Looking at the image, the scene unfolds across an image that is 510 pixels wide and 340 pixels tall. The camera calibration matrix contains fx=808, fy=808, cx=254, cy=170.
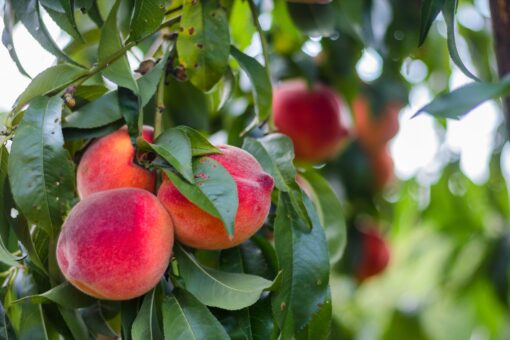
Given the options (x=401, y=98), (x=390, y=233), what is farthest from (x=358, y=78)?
(x=390, y=233)

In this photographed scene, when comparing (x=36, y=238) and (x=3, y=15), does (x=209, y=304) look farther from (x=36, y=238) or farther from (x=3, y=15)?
(x=3, y=15)

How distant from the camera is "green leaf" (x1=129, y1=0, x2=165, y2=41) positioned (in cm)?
73

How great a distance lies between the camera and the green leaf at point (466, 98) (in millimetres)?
606

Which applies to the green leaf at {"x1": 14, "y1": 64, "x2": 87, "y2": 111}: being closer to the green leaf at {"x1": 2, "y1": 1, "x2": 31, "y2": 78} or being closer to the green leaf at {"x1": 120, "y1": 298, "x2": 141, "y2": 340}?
the green leaf at {"x1": 2, "y1": 1, "x2": 31, "y2": 78}

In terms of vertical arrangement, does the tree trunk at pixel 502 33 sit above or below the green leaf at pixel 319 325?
above

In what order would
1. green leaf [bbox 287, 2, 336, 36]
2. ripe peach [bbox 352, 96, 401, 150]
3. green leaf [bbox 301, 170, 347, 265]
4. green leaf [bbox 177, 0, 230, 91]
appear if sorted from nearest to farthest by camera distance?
1. green leaf [bbox 177, 0, 230, 91]
2. green leaf [bbox 301, 170, 347, 265]
3. green leaf [bbox 287, 2, 336, 36]
4. ripe peach [bbox 352, 96, 401, 150]

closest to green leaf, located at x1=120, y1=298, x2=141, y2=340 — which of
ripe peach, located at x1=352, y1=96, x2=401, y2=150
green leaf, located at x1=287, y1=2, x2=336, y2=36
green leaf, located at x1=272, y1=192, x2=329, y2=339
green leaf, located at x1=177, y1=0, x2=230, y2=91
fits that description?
green leaf, located at x1=272, y1=192, x2=329, y2=339

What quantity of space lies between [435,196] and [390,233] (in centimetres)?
29

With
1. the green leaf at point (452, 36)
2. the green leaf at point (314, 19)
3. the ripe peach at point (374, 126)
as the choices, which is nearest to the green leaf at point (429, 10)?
the green leaf at point (452, 36)

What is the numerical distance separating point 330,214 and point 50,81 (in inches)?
Answer: 14.2

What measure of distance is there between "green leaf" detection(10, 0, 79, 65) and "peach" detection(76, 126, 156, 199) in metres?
0.10

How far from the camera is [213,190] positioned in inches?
26.2

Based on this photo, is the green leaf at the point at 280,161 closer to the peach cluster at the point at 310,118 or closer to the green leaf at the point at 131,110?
the green leaf at the point at 131,110

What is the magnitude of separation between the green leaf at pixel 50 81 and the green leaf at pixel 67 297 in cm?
18
